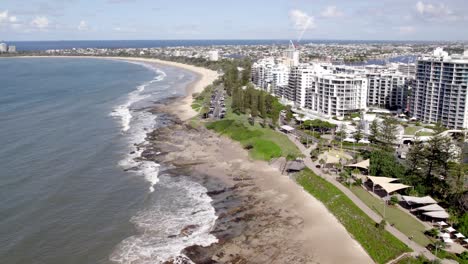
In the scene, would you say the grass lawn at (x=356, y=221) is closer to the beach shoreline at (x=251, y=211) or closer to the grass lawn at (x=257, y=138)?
the beach shoreline at (x=251, y=211)

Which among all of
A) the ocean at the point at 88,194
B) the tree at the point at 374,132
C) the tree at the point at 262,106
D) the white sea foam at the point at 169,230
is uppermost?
the tree at the point at 262,106

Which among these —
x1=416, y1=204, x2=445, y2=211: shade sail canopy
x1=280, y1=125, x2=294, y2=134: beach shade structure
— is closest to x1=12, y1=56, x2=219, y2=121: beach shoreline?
x1=280, y1=125, x2=294, y2=134: beach shade structure

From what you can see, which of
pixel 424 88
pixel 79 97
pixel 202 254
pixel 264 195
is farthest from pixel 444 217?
pixel 79 97

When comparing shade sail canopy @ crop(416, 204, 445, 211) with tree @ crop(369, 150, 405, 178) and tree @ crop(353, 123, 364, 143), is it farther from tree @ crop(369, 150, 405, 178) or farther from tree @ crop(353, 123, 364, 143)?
tree @ crop(353, 123, 364, 143)

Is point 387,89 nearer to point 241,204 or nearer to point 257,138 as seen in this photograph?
point 257,138

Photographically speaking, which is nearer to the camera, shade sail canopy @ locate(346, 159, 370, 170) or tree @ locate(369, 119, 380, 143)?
shade sail canopy @ locate(346, 159, 370, 170)

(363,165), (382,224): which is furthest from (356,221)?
(363,165)

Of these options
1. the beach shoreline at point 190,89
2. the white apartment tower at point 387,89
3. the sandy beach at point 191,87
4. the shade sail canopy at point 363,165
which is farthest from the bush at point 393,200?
the white apartment tower at point 387,89
